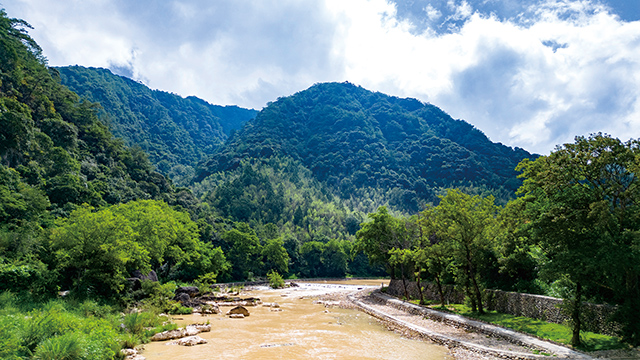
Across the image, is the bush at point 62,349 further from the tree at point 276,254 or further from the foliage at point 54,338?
the tree at point 276,254

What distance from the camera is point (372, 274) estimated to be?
4574 inches

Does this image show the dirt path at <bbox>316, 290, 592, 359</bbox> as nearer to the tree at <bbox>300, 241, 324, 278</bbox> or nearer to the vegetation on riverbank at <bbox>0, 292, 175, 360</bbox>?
the vegetation on riverbank at <bbox>0, 292, 175, 360</bbox>

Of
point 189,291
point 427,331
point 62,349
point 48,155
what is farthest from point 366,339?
point 48,155

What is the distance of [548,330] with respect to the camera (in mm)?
19422

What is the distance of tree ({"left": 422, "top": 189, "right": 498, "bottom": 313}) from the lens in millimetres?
26188

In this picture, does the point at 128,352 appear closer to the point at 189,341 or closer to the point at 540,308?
the point at 189,341

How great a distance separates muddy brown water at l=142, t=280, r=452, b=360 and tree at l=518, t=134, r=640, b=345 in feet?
26.5

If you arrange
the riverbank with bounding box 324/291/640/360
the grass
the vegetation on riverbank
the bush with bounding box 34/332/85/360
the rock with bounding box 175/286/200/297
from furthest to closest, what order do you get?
1. the rock with bounding box 175/286/200/297
2. the grass
3. the riverbank with bounding box 324/291/640/360
4. the vegetation on riverbank
5. the bush with bounding box 34/332/85/360

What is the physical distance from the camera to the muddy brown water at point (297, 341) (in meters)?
18.4

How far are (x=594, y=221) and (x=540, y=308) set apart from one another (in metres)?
9.15

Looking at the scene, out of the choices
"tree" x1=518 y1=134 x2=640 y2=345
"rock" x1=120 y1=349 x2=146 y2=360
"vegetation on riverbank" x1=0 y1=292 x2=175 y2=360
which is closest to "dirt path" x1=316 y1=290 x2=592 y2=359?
"tree" x1=518 y1=134 x2=640 y2=345

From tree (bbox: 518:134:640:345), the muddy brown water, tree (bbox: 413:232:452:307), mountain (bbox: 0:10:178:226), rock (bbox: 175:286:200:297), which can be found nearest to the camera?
tree (bbox: 518:134:640:345)

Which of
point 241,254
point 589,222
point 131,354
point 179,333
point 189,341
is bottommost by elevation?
point 179,333

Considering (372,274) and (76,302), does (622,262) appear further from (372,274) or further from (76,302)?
(372,274)
